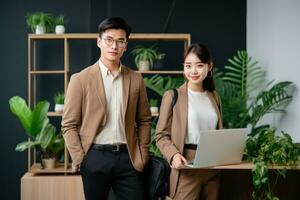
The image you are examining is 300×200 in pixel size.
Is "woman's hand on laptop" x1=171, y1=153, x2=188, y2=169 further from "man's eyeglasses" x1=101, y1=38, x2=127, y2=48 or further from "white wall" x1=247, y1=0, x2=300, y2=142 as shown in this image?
"white wall" x1=247, y1=0, x2=300, y2=142

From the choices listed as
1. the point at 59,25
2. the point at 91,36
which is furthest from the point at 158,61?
the point at 59,25

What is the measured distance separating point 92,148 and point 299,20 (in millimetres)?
2073

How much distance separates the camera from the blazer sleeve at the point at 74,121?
229 centimetres

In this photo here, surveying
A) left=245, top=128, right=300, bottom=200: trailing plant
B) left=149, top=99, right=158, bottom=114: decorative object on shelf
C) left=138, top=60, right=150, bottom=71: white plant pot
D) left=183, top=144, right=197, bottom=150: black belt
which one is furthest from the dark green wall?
left=183, top=144, right=197, bottom=150: black belt

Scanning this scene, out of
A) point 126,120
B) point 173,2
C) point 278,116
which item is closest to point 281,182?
point 278,116

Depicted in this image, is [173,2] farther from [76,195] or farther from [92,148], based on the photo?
[92,148]

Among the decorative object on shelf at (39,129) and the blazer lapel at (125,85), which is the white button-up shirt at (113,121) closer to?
the blazer lapel at (125,85)

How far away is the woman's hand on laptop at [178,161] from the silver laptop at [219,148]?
0.03 m

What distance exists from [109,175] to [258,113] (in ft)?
6.61

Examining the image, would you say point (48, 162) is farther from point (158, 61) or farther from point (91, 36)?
point (158, 61)

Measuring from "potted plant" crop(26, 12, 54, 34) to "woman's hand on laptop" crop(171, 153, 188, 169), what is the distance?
257 cm

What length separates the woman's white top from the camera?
2334 millimetres

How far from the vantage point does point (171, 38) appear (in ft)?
14.3

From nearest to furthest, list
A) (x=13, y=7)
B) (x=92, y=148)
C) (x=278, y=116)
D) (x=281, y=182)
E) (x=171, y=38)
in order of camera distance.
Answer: (x=92, y=148) → (x=281, y=182) → (x=278, y=116) → (x=171, y=38) → (x=13, y=7)
